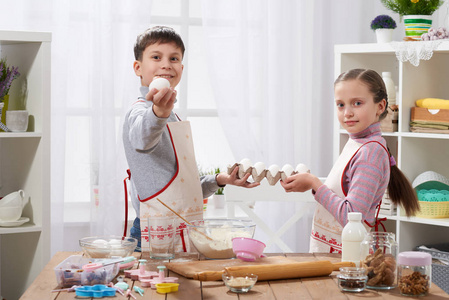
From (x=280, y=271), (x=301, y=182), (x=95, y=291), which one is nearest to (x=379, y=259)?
(x=280, y=271)

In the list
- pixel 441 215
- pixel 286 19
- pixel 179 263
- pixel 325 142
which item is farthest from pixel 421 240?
pixel 179 263

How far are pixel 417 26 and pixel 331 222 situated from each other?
5.36 feet

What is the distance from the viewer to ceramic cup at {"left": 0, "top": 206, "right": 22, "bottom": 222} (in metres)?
2.76

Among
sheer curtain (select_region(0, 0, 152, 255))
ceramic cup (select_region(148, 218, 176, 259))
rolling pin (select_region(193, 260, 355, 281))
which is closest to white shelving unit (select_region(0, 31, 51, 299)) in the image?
sheer curtain (select_region(0, 0, 152, 255))

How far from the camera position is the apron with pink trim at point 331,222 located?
2062 millimetres

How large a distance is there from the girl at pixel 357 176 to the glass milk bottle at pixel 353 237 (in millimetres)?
265

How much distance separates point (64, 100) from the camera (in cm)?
344

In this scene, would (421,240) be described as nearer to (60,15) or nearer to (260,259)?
(260,259)

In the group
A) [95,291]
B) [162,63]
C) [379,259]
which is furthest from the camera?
[162,63]

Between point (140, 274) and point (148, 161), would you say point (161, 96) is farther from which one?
point (140, 274)

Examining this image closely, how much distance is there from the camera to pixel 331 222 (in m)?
2.07

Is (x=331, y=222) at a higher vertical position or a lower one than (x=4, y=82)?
lower

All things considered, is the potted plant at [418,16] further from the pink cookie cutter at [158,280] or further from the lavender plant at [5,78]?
the pink cookie cutter at [158,280]

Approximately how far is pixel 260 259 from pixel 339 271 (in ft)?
0.71
